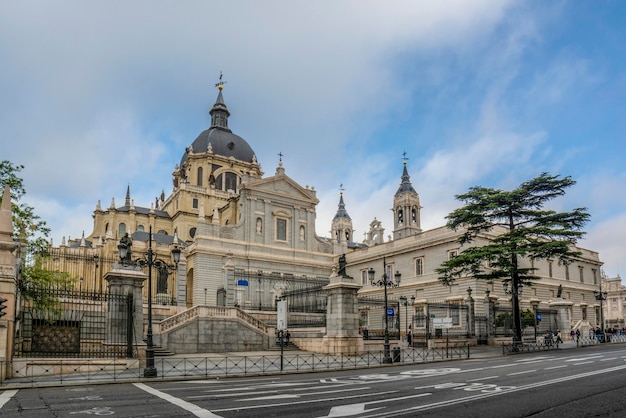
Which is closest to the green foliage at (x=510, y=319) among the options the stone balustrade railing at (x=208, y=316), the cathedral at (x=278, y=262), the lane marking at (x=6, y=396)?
the cathedral at (x=278, y=262)

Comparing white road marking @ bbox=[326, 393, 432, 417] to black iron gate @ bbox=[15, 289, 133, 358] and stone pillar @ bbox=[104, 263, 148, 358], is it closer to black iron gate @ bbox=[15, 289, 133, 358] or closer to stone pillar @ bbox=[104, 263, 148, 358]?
black iron gate @ bbox=[15, 289, 133, 358]

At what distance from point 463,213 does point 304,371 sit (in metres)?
21.7

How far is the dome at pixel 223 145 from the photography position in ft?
267

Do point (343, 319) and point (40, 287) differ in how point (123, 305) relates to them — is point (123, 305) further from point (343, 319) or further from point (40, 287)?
point (343, 319)

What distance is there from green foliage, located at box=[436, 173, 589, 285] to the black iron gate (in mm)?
22995

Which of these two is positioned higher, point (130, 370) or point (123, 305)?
point (123, 305)

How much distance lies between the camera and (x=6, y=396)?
14047 mm

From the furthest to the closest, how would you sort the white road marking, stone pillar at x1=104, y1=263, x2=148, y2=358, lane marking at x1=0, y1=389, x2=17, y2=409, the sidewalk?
stone pillar at x1=104, y1=263, x2=148, y2=358
the sidewalk
lane marking at x1=0, y1=389, x2=17, y2=409
the white road marking

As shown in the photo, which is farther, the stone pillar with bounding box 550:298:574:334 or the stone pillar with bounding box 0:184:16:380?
the stone pillar with bounding box 550:298:574:334

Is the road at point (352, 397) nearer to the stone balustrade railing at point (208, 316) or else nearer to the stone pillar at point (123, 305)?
the stone pillar at point (123, 305)

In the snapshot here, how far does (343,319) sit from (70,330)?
45.2ft

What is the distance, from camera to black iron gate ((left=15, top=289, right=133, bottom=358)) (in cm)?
2172

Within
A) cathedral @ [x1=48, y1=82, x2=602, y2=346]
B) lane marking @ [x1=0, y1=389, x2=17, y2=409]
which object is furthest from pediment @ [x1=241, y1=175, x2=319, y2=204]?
lane marking @ [x1=0, y1=389, x2=17, y2=409]

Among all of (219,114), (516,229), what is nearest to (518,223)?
(516,229)
